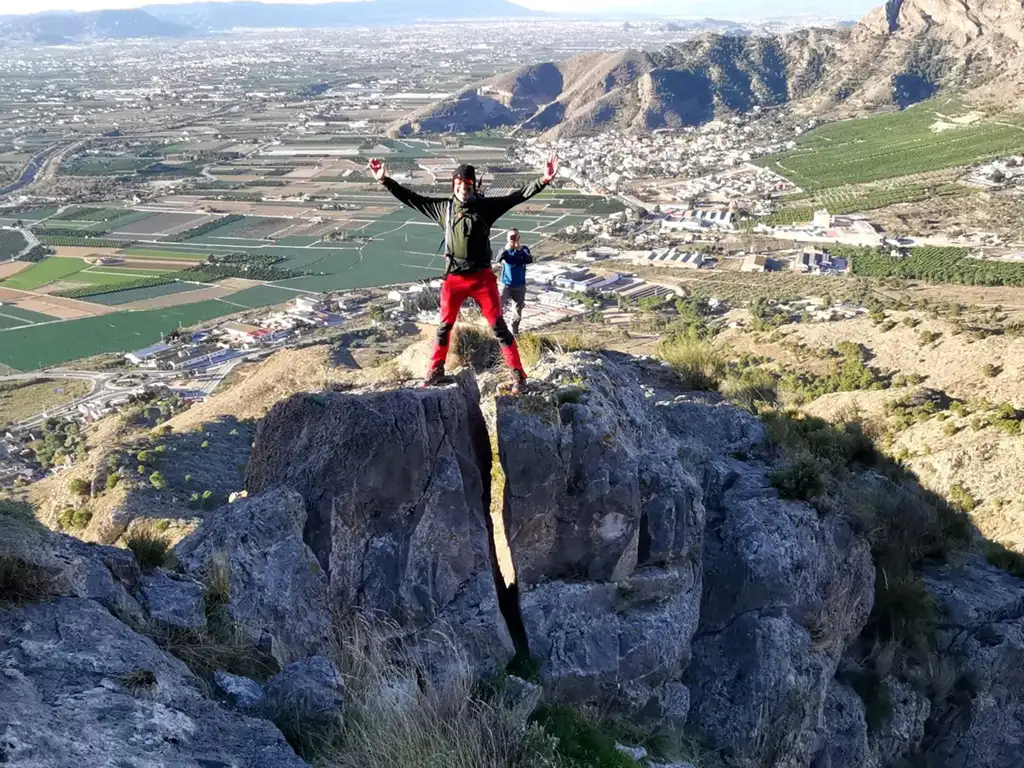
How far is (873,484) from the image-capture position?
49.1 feet

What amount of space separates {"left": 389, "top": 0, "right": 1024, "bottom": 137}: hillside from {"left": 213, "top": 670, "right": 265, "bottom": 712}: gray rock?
165 m

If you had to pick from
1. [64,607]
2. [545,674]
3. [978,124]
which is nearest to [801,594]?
[545,674]

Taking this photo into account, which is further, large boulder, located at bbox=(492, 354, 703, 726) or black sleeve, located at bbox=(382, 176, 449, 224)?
large boulder, located at bbox=(492, 354, 703, 726)

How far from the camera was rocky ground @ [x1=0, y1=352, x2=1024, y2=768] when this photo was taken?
17.4ft

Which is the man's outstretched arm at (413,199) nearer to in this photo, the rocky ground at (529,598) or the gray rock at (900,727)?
the rocky ground at (529,598)

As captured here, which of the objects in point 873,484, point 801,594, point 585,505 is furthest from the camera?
point 873,484

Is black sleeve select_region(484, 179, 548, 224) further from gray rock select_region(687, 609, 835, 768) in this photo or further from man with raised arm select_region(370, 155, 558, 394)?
gray rock select_region(687, 609, 835, 768)

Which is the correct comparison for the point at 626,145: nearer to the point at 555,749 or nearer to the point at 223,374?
the point at 223,374

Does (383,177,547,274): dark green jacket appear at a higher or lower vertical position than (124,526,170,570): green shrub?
higher

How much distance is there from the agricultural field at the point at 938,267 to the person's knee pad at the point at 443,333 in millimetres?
64679

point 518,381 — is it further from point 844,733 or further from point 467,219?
point 844,733

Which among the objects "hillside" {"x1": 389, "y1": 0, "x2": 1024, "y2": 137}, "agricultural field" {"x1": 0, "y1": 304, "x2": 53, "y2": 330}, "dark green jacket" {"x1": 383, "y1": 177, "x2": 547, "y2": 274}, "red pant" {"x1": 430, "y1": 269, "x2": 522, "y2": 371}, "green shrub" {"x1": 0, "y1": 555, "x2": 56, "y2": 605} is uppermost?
"hillside" {"x1": 389, "y1": 0, "x2": 1024, "y2": 137}

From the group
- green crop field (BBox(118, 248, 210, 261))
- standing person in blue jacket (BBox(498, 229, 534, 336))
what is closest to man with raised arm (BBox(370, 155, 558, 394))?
standing person in blue jacket (BBox(498, 229, 534, 336))

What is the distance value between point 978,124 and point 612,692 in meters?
147
